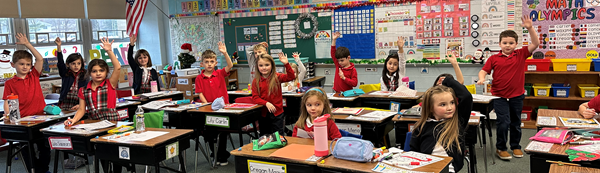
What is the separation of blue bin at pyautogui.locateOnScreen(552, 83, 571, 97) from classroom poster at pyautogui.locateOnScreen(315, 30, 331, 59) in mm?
3449

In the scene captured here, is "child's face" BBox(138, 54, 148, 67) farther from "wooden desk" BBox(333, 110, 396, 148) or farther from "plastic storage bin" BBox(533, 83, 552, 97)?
"plastic storage bin" BBox(533, 83, 552, 97)

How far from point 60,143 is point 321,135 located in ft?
7.65

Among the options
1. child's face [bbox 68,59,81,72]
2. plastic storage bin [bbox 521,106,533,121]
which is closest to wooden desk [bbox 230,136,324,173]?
child's face [bbox 68,59,81,72]

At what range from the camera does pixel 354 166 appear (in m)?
2.28

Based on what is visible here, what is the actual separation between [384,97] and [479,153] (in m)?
1.22

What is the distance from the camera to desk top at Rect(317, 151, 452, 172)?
85.0 inches

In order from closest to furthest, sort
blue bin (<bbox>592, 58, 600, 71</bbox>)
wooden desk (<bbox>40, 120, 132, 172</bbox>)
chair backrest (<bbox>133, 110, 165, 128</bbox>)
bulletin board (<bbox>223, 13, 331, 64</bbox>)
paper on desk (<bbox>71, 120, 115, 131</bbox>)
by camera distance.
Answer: wooden desk (<bbox>40, 120, 132, 172</bbox>) → paper on desk (<bbox>71, 120, 115, 131</bbox>) → chair backrest (<bbox>133, 110, 165, 128</bbox>) → blue bin (<bbox>592, 58, 600, 71</bbox>) → bulletin board (<bbox>223, 13, 331, 64</bbox>)

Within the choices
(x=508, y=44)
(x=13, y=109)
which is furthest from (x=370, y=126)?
(x=13, y=109)

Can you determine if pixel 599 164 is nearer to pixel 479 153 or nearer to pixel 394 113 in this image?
pixel 394 113

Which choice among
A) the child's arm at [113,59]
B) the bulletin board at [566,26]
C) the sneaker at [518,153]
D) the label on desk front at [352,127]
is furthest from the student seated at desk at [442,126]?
the bulletin board at [566,26]

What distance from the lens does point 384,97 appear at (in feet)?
15.7

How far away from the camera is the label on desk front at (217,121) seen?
4.09m

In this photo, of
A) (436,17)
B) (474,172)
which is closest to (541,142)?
(474,172)

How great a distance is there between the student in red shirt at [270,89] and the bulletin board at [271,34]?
10.9 ft
